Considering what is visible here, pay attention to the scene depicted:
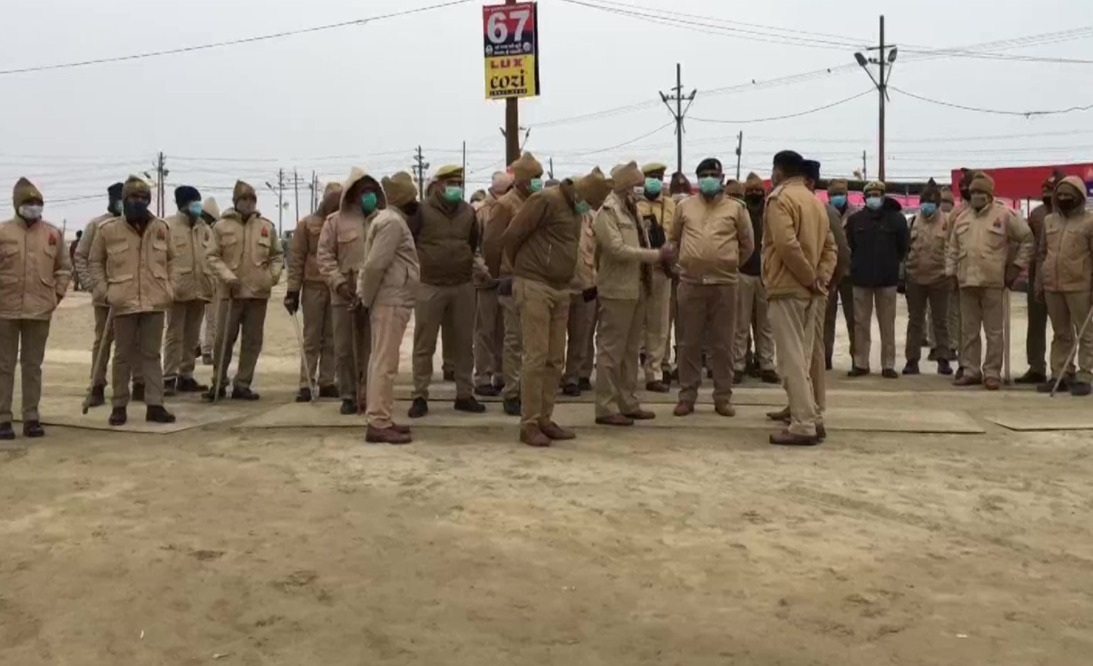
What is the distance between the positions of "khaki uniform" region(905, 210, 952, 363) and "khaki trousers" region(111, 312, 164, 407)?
26.2 ft

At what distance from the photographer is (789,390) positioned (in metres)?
7.11

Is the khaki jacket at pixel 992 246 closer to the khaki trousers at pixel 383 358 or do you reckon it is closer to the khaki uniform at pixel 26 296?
the khaki trousers at pixel 383 358

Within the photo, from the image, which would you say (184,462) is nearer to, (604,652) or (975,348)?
(604,652)

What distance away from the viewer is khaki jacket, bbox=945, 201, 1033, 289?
33.0 feet

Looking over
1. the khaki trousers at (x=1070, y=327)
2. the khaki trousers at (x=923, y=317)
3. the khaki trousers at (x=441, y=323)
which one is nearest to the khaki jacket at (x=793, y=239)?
the khaki trousers at (x=441, y=323)

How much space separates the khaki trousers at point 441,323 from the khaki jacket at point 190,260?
2735 mm

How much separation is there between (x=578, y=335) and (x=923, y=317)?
14.7 feet

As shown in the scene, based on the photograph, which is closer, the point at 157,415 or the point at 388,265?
the point at 388,265

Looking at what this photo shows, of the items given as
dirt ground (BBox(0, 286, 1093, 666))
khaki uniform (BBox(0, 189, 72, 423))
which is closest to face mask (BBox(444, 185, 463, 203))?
dirt ground (BBox(0, 286, 1093, 666))

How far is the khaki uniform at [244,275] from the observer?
9555 millimetres

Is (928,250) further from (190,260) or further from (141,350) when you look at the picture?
(141,350)

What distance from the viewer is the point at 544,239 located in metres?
7.20

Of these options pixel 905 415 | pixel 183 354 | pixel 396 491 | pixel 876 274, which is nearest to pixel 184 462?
pixel 396 491

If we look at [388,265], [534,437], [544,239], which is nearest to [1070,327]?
[544,239]
